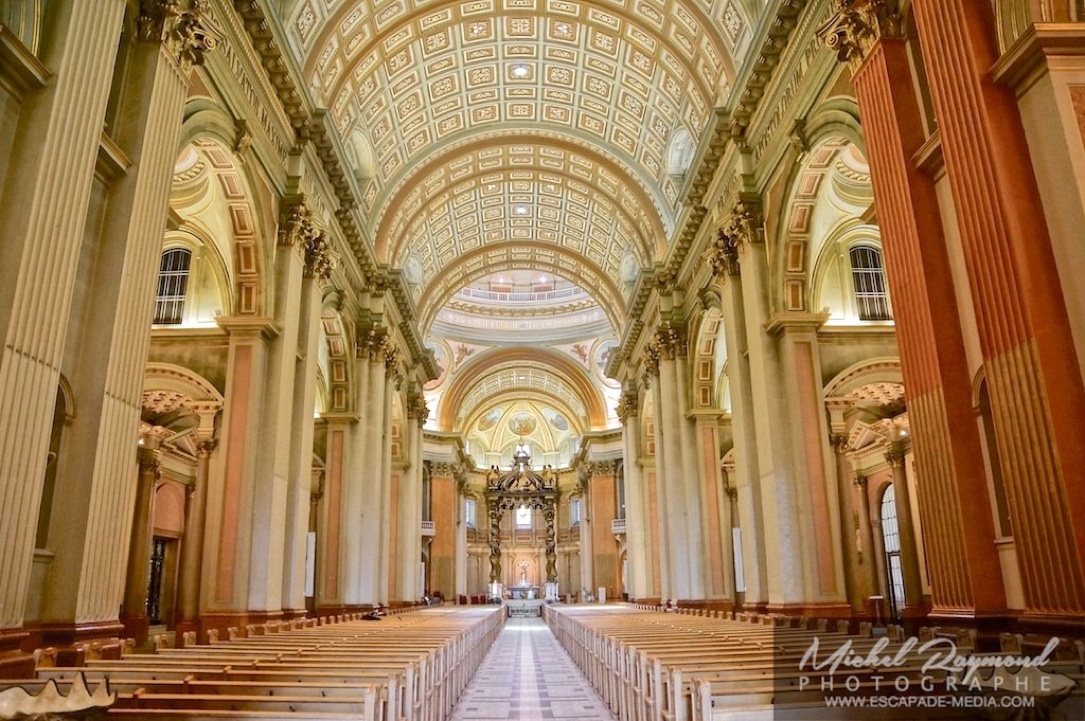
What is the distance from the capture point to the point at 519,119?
21375mm

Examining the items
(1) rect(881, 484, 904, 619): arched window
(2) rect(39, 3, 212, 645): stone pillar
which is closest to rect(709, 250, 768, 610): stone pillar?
(1) rect(881, 484, 904, 619): arched window

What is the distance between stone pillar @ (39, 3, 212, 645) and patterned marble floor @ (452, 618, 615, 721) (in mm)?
4087

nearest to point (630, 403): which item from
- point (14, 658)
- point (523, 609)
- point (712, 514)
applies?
point (712, 514)

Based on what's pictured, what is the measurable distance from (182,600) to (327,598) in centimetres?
412

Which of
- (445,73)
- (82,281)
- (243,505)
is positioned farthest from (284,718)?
(445,73)

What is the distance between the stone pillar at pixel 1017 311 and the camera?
5.23 m

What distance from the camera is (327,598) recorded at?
17828mm

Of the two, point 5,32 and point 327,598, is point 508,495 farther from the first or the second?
point 5,32

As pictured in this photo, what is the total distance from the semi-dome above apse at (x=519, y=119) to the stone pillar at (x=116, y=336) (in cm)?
484

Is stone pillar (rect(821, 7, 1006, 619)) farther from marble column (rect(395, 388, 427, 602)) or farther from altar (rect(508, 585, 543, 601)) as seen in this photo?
altar (rect(508, 585, 543, 601))

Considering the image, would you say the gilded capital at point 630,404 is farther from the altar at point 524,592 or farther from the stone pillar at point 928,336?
the altar at point 524,592

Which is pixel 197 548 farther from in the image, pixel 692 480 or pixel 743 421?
pixel 743 421

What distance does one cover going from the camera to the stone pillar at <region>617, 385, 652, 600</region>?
972 inches

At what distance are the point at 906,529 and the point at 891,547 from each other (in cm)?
311
